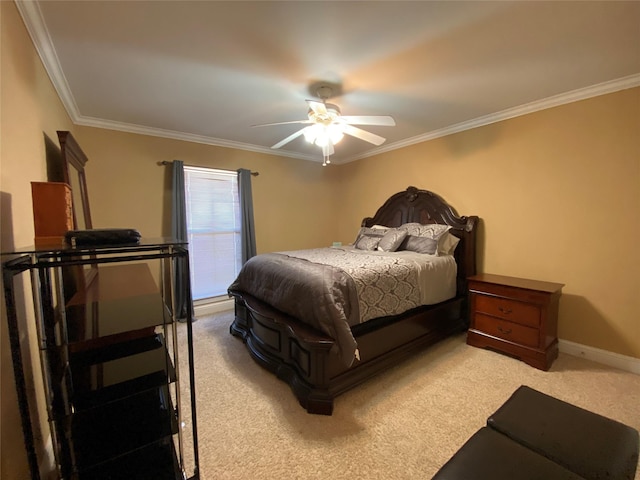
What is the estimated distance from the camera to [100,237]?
1.13m

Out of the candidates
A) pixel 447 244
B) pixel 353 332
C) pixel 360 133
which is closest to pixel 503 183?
pixel 447 244

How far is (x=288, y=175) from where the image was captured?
465 centimetres

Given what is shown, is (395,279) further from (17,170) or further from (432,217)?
(17,170)

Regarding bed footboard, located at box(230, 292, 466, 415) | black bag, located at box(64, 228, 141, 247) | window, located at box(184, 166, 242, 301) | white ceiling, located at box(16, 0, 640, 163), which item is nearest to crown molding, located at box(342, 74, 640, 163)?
white ceiling, located at box(16, 0, 640, 163)

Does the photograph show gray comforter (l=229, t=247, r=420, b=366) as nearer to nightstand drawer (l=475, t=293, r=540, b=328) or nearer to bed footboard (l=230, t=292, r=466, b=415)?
bed footboard (l=230, t=292, r=466, b=415)

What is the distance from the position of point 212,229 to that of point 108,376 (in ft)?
9.33

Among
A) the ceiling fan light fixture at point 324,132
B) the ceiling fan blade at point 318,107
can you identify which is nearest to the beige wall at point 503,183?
the ceiling fan blade at point 318,107

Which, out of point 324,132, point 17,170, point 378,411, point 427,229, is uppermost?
point 324,132

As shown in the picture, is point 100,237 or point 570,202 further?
point 570,202

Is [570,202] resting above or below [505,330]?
above

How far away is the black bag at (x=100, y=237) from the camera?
1.10 metres

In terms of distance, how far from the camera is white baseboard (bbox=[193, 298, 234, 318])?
153 inches

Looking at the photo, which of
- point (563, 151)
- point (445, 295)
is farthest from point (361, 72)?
point (445, 295)

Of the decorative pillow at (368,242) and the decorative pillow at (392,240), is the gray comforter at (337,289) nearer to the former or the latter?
the decorative pillow at (392,240)
